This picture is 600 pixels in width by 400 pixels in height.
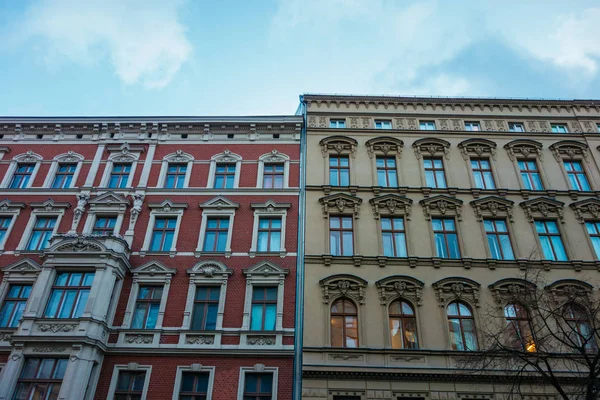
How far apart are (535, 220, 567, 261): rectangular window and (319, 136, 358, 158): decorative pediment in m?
10.6

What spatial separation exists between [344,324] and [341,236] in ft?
15.1

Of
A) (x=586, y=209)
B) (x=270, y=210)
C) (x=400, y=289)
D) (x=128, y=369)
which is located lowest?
(x=128, y=369)

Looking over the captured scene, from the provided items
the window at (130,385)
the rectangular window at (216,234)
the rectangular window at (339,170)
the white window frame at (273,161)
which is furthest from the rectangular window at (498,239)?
the window at (130,385)

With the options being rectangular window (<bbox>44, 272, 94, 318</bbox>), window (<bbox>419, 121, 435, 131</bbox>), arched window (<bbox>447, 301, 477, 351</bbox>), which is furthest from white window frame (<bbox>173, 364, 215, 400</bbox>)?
window (<bbox>419, 121, 435, 131</bbox>)

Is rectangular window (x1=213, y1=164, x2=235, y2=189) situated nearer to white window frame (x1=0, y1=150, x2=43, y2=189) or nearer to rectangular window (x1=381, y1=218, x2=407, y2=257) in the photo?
rectangular window (x1=381, y1=218, x2=407, y2=257)

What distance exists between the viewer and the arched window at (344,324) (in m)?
19.3

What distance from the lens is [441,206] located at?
902 inches

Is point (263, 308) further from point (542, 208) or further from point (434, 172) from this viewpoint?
point (542, 208)

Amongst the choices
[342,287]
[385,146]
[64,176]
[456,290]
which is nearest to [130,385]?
[342,287]

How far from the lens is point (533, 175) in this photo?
24750 mm

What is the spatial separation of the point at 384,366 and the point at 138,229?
13.9m

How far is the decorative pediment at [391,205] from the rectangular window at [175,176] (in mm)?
10828

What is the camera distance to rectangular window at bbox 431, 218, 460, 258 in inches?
854

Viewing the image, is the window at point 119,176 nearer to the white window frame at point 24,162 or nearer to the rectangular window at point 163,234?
the rectangular window at point 163,234
